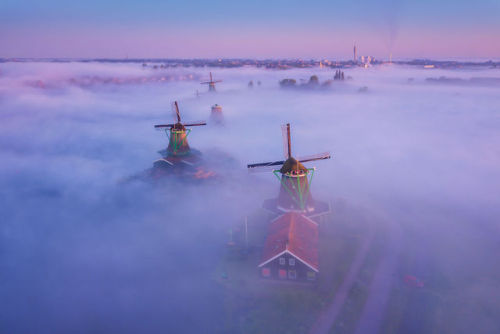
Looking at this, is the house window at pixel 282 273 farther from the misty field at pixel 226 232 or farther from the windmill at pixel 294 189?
the windmill at pixel 294 189

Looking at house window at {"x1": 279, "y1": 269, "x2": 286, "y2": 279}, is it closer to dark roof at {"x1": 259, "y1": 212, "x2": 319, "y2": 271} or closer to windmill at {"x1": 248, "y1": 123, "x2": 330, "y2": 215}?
dark roof at {"x1": 259, "y1": 212, "x2": 319, "y2": 271}

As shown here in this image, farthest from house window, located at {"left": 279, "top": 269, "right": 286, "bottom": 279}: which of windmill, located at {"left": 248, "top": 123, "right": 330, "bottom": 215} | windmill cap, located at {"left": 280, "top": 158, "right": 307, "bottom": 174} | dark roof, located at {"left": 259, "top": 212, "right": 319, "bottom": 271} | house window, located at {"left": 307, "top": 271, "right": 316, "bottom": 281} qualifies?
windmill cap, located at {"left": 280, "top": 158, "right": 307, "bottom": 174}

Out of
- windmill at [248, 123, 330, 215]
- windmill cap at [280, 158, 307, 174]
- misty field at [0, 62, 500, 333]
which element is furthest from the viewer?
windmill at [248, 123, 330, 215]

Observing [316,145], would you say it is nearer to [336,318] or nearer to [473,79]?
[336,318]

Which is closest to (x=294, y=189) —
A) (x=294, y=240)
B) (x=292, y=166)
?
(x=292, y=166)

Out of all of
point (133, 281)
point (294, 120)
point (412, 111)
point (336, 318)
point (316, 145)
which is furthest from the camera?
point (412, 111)

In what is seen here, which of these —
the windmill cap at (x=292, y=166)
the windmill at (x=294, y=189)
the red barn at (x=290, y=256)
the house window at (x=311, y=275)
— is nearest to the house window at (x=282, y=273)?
the red barn at (x=290, y=256)

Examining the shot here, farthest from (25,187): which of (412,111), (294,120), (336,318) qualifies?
(412,111)
